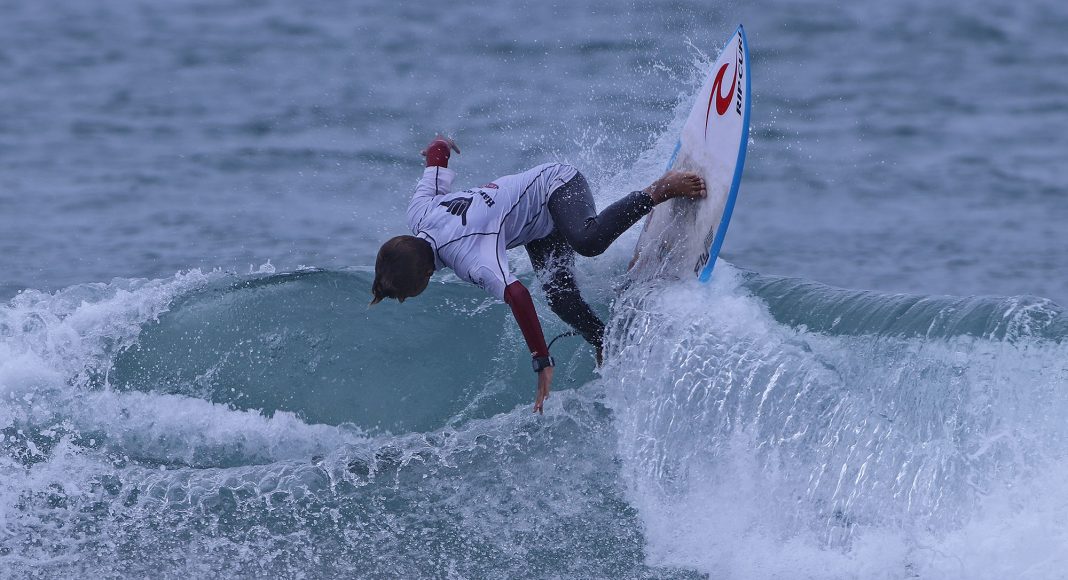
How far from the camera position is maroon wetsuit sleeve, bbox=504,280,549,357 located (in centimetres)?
534

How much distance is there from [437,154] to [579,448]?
5.47 ft

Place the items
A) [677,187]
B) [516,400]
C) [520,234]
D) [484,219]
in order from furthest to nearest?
[516,400] < [520,234] < [677,187] < [484,219]

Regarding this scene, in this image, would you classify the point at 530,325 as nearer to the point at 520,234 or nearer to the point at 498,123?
the point at 520,234

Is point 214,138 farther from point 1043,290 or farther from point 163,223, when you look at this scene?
point 1043,290

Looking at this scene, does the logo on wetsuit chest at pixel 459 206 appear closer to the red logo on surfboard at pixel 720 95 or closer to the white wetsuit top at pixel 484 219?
the white wetsuit top at pixel 484 219

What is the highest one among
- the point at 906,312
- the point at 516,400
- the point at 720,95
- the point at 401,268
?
the point at 720,95

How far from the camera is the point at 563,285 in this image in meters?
6.18

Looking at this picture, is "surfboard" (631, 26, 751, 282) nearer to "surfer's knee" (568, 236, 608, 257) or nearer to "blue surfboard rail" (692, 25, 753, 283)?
"blue surfboard rail" (692, 25, 753, 283)

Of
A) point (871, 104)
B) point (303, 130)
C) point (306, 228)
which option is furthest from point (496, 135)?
point (871, 104)

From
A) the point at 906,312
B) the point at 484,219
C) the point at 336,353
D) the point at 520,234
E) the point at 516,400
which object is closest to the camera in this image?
the point at 484,219

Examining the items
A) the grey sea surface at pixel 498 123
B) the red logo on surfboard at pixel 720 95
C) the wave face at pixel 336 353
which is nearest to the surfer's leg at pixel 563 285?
the wave face at pixel 336 353

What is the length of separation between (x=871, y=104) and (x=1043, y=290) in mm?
5771

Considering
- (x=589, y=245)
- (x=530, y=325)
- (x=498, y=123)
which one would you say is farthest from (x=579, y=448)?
(x=498, y=123)

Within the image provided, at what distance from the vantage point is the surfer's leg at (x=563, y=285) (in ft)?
20.3
